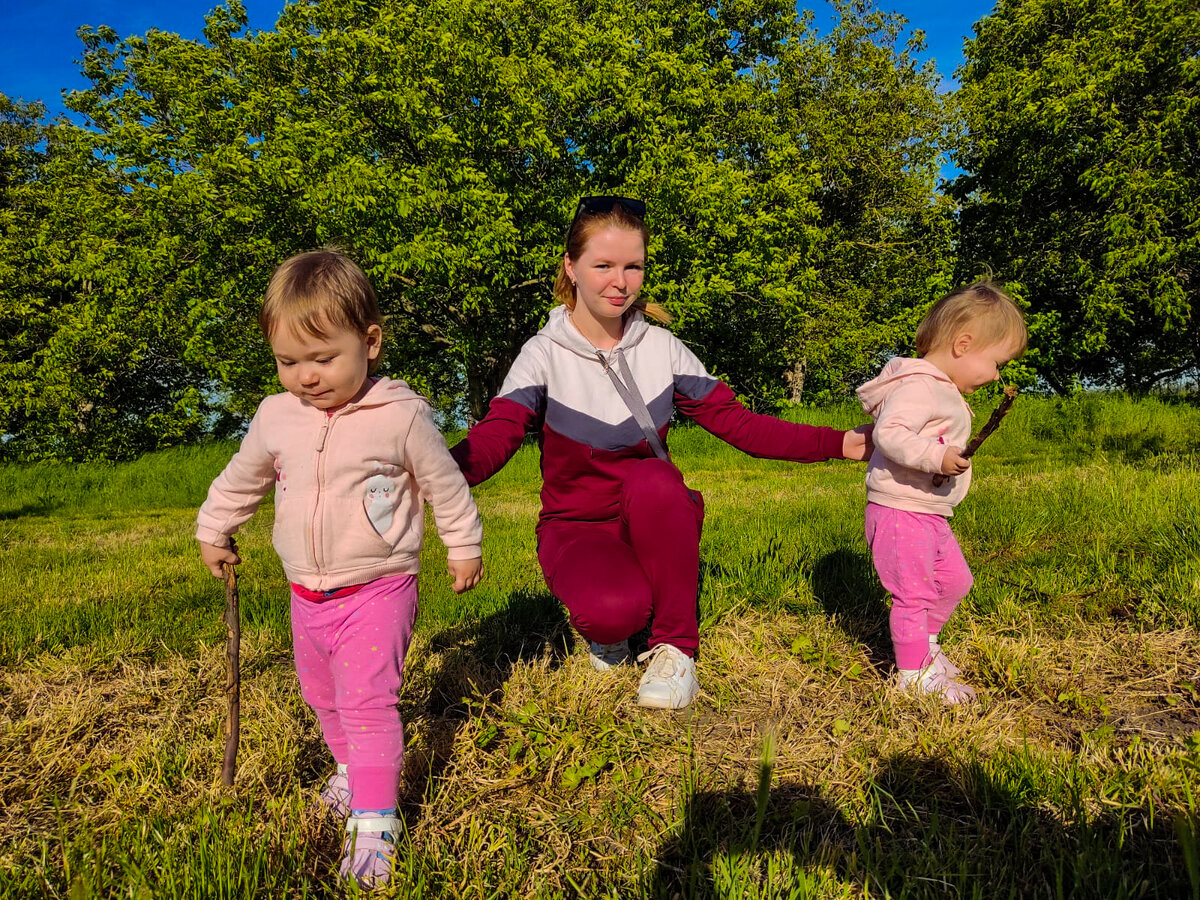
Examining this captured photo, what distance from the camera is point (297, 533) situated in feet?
6.89

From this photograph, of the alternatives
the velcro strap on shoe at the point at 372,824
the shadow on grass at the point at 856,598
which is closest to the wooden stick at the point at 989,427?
the shadow on grass at the point at 856,598

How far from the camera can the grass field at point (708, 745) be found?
1806mm

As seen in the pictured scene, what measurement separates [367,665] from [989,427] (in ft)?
6.61

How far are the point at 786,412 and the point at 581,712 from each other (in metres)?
16.3

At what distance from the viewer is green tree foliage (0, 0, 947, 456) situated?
15445 mm

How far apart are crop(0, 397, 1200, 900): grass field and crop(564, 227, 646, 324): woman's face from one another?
4.87 ft

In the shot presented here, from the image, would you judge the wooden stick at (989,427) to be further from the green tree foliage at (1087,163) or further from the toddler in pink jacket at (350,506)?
the green tree foliage at (1087,163)

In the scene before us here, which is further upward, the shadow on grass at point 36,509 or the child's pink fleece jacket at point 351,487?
the child's pink fleece jacket at point 351,487

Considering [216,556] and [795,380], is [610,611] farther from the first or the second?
[795,380]

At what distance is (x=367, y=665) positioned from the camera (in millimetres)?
2057

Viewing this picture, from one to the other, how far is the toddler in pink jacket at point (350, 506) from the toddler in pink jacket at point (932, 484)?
61.0 inches

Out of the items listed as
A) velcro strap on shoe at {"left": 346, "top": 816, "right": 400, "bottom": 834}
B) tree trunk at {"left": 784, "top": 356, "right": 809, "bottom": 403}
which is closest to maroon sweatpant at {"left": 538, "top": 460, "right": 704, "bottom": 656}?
velcro strap on shoe at {"left": 346, "top": 816, "right": 400, "bottom": 834}

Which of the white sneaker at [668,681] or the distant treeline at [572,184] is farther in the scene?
the distant treeline at [572,184]

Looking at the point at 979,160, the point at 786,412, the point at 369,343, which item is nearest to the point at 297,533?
the point at 369,343
